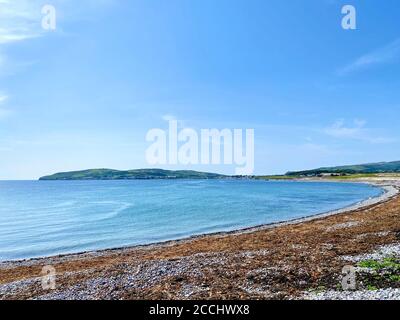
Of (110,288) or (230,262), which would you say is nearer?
(110,288)

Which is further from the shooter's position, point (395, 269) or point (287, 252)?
point (287, 252)

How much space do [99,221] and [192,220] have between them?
13030 mm

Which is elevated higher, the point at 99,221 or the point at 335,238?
the point at 335,238

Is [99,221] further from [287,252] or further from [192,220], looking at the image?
[287,252]

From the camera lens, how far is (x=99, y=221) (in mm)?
49125

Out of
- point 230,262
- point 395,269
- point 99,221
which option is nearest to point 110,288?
point 230,262

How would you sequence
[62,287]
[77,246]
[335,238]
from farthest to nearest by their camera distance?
[77,246] → [335,238] → [62,287]
